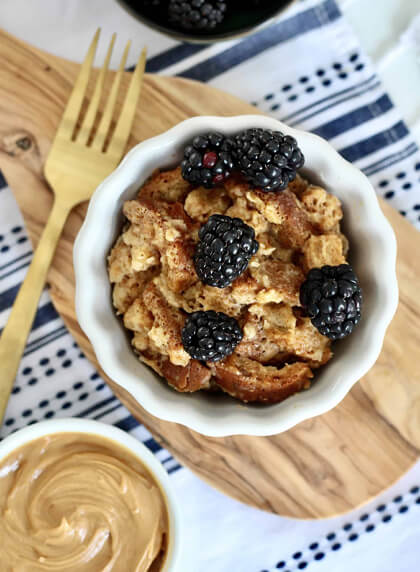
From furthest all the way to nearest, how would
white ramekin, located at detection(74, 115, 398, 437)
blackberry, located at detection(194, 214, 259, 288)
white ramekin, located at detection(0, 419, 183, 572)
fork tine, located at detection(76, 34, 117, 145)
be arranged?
fork tine, located at detection(76, 34, 117, 145), white ramekin, located at detection(0, 419, 183, 572), white ramekin, located at detection(74, 115, 398, 437), blackberry, located at detection(194, 214, 259, 288)

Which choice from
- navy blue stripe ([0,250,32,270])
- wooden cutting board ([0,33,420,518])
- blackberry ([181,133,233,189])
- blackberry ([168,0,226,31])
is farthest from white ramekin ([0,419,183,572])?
blackberry ([168,0,226,31])

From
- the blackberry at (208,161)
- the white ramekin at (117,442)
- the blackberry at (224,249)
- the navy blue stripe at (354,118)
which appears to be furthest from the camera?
the navy blue stripe at (354,118)

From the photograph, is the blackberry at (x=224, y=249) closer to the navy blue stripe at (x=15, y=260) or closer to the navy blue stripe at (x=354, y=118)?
the navy blue stripe at (x=354, y=118)

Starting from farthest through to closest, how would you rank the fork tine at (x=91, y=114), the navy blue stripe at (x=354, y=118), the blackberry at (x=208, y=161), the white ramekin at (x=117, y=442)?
the navy blue stripe at (x=354, y=118) < the fork tine at (x=91, y=114) < the white ramekin at (x=117, y=442) < the blackberry at (x=208, y=161)

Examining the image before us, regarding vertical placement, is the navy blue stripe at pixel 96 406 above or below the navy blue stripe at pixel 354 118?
below

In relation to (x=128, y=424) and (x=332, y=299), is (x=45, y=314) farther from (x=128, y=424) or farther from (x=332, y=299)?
(x=332, y=299)

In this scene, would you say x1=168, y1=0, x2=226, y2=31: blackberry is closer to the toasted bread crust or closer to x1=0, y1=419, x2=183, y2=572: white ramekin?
the toasted bread crust

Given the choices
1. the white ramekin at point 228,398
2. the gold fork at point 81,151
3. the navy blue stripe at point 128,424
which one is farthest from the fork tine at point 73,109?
the navy blue stripe at point 128,424
